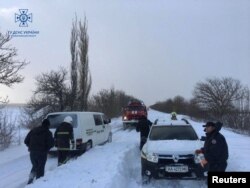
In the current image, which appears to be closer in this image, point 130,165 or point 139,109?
point 130,165

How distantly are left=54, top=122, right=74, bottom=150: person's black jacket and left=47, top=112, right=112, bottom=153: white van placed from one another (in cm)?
138

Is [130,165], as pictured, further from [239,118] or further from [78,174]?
[239,118]

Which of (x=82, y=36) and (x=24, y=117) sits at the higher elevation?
(x=82, y=36)

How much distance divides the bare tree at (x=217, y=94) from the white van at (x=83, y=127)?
8524cm

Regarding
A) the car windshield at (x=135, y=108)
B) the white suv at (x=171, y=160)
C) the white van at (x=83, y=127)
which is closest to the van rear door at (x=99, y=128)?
the white van at (x=83, y=127)

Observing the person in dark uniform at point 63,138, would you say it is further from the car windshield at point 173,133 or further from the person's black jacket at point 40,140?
the car windshield at point 173,133

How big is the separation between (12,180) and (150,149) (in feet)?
13.4

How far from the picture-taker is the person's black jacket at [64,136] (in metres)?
14.7

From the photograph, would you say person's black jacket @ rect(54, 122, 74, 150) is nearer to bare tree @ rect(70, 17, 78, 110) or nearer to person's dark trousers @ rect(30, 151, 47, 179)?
person's dark trousers @ rect(30, 151, 47, 179)

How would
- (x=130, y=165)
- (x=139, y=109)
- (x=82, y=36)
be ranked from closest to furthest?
(x=130, y=165)
(x=82, y=36)
(x=139, y=109)

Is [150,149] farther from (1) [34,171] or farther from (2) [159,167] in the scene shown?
(1) [34,171]

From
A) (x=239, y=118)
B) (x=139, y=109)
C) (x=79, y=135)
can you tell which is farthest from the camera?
(x=239, y=118)

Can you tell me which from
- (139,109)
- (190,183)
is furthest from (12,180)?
(139,109)

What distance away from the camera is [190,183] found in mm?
11852
